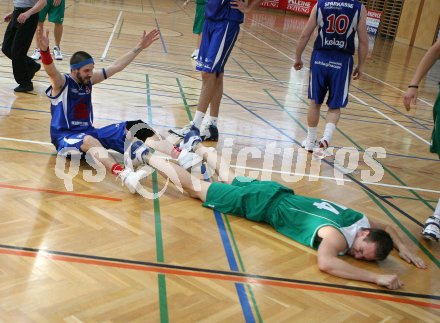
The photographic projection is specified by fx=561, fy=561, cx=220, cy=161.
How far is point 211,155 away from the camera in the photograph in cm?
468

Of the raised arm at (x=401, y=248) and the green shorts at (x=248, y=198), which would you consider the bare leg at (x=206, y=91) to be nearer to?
the green shorts at (x=248, y=198)

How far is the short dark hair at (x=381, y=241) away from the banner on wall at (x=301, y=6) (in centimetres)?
2501

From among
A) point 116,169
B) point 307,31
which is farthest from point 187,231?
point 307,31

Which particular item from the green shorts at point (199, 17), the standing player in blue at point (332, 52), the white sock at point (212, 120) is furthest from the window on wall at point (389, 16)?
the white sock at point (212, 120)

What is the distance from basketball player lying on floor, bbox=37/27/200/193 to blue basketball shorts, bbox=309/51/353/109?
187 centimetres

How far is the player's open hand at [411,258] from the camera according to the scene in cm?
364

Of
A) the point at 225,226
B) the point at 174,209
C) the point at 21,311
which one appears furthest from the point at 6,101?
the point at 21,311

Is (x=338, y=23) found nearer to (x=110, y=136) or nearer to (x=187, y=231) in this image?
(x=110, y=136)

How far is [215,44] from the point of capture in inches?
221

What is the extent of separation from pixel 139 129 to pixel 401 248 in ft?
7.96

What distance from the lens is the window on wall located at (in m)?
23.4

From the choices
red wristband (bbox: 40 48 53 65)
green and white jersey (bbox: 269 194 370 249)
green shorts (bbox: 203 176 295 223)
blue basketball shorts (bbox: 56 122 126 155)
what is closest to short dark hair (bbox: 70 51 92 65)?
red wristband (bbox: 40 48 53 65)

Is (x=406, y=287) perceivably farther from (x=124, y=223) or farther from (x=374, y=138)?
(x=374, y=138)

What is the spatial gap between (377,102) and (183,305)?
720cm
